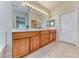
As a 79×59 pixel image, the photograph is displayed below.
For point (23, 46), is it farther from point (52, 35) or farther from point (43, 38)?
point (52, 35)

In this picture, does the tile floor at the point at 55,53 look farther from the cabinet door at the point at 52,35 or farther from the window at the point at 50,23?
the window at the point at 50,23

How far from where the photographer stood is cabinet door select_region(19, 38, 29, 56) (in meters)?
2.63

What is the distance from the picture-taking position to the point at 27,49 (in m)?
2.96

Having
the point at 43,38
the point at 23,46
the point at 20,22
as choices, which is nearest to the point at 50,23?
the point at 43,38

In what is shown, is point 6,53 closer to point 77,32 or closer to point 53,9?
point 77,32

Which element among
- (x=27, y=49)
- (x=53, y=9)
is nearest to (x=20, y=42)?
(x=27, y=49)

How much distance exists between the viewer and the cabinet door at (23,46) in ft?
8.62

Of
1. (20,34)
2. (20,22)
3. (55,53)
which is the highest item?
(20,22)

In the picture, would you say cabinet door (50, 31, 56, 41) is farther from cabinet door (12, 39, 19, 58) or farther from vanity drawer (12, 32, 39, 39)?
cabinet door (12, 39, 19, 58)

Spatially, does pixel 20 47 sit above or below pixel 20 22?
below

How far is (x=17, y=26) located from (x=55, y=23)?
3204mm

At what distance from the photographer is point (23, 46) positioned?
275 cm

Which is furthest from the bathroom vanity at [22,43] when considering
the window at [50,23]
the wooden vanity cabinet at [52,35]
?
the window at [50,23]

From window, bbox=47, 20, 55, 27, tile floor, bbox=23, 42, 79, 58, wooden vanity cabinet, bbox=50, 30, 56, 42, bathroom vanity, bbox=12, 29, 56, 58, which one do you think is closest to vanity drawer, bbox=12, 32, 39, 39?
bathroom vanity, bbox=12, 29, 56, 58
